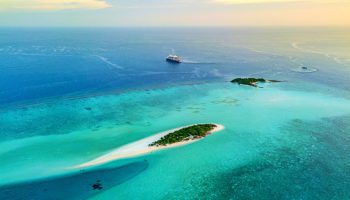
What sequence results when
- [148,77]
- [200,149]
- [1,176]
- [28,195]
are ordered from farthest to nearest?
[148,77] → [200,149] → [1,176] → [28,195]

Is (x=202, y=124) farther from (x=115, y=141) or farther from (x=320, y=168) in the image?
(x=320, y=168)

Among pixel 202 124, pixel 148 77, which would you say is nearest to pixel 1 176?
pixel 202 124

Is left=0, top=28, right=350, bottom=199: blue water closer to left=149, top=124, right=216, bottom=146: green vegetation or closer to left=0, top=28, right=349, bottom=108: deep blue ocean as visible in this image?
left=0, top=28, right=349, bottom=108: deep blue ocean

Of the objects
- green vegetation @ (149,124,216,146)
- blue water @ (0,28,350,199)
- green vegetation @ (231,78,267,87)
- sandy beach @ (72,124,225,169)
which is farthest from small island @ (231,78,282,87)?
sandy beach @ (72,124,225,169)

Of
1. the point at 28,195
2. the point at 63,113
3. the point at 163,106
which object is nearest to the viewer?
the point at 28,195

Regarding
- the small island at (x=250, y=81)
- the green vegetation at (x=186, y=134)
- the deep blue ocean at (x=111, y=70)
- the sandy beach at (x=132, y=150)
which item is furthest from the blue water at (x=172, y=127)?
the small island at (x=250, y=81)
